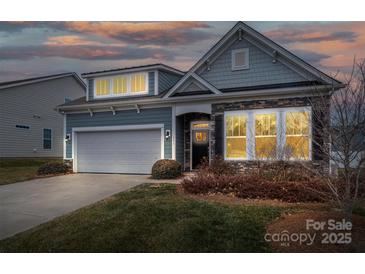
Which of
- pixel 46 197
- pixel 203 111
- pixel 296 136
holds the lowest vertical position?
pixel 46 197

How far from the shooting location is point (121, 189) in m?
9.64

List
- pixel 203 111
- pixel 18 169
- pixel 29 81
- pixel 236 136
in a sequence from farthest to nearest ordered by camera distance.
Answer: pixel 29 81
pixel 18 169
pixel 203 111
pixel 236 136

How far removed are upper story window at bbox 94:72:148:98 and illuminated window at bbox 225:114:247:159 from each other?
15.2ft

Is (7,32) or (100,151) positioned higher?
(7,32)

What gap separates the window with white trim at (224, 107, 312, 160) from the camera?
10.4 metres

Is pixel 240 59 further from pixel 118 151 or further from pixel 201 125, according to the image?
pixel 118 151

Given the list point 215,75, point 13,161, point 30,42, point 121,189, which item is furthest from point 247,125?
point 13,161

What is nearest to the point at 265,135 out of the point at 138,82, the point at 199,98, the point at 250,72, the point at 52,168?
the point at 250,72

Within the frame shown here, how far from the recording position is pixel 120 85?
14453 millimetres

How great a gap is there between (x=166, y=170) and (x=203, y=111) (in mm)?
2835

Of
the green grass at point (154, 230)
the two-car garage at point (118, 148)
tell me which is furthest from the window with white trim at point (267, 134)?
the green grass at point (154, 230)

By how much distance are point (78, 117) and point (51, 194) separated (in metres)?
6.14

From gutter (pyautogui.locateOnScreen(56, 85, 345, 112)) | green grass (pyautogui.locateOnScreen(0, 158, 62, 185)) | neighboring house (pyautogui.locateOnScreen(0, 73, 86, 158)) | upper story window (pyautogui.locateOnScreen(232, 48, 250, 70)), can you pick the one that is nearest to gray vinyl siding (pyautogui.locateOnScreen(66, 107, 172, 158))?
gutter (pyautogui.locateOnScreen(56, 85, 345, 112))

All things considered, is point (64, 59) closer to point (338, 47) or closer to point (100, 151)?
point (100, 151)
